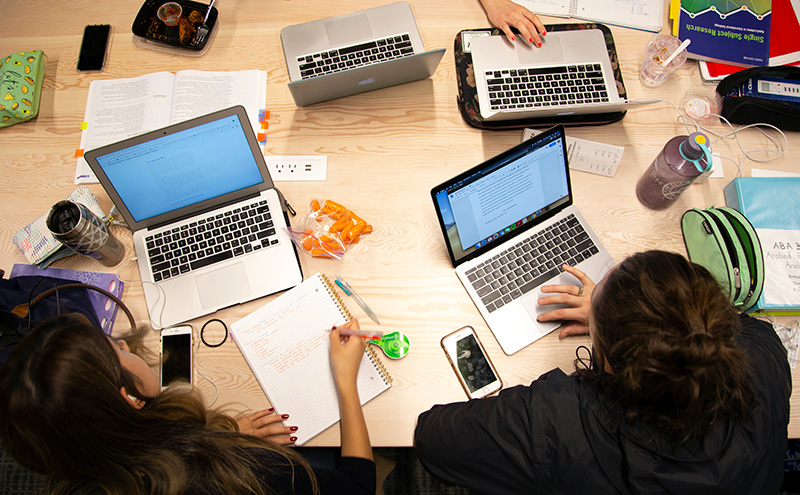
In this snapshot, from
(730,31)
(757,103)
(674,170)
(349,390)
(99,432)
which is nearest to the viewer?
(99,432)

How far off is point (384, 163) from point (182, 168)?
0.50m

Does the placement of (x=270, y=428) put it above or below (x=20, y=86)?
below

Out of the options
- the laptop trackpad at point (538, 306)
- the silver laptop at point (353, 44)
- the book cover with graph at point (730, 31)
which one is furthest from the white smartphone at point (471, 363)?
the book cover with graph at point (730, 31)

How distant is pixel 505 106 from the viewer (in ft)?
4.07

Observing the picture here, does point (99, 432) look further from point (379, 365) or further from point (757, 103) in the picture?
point (757, 103)

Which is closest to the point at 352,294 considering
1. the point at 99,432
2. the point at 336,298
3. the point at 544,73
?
the point at 336,298

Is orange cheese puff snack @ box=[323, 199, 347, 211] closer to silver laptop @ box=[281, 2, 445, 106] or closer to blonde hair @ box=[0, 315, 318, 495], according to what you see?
silver laptop @ box=[281, 2, 445, 106]

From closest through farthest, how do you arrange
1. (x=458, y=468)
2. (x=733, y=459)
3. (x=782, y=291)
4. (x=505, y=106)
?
(x=733, y=459) → (x=458, y=468) → (x=782, y=291) → (x=505, y=106)

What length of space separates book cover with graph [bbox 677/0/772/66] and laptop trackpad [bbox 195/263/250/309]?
4.61 ft

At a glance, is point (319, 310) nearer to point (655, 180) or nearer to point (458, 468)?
point (458, 468)

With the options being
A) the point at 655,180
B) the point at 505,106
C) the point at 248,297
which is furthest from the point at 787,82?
the point at 248,297

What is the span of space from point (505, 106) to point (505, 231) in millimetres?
371

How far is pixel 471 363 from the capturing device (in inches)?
42.0

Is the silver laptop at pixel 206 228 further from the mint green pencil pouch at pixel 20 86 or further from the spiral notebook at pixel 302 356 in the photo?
the mint green pencil pouch at pixel 20 86
